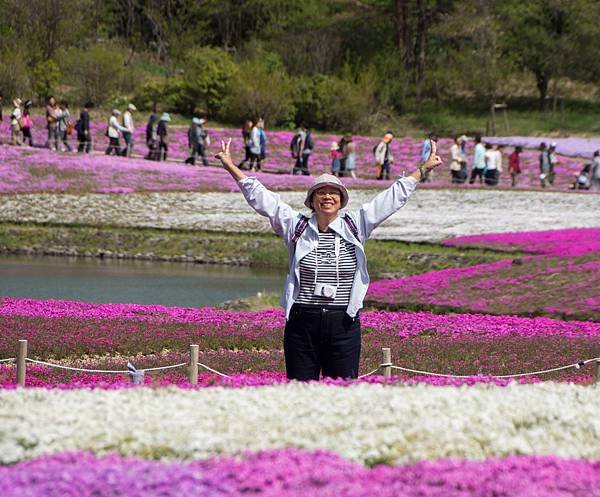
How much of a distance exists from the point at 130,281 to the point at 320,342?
22.5 m

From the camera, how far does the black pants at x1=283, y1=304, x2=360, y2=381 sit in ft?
35.6

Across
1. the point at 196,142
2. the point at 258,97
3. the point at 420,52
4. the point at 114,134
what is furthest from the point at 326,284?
the point at 420,52

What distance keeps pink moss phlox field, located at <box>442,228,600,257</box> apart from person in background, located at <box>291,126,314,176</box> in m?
16.6

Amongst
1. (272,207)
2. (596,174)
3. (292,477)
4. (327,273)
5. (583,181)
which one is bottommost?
(583,181)

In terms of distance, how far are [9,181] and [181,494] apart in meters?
41.7

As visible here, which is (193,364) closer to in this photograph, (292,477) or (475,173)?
(292,477)

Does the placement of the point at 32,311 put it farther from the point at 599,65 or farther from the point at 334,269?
the point at 599,65

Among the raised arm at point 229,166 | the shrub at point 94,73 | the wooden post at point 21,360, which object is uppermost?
the shrub at point 94,73

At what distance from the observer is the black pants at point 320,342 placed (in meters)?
10.8

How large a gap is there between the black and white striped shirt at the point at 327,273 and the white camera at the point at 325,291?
34mm

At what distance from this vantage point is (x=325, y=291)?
1079 cm

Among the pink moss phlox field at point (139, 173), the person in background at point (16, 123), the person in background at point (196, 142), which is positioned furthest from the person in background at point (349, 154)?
the person in background at point (16, 123)

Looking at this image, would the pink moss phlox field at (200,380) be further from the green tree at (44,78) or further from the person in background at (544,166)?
→ the green tree at (44,78)

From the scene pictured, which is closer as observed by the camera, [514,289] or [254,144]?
[514,289]
